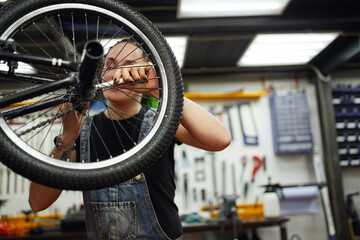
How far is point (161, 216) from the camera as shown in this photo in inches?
42.3

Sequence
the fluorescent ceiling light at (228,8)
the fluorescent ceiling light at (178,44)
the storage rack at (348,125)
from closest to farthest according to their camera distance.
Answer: the fluorescent ceiling light at (228,8)
the fluorescent ceiling light at (178,44)
the storage rack at (348,125)

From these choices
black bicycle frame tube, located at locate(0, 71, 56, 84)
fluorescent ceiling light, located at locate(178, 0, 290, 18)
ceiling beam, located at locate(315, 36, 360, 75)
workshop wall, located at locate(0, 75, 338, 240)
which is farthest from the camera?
workshop wall, located at locate(0, 75, 338, 240)

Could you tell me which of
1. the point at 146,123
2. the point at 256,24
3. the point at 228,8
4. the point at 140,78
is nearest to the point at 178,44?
the point at 228,8

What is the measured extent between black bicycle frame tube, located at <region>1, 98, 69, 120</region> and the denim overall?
10.8 inches

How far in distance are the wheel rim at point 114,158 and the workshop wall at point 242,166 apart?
2934mm

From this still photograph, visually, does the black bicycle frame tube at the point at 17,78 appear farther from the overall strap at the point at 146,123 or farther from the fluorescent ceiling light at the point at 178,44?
the fluorescent ceiling light at the point at 178,44

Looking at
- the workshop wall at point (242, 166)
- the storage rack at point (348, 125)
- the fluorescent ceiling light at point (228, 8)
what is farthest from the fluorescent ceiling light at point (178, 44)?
the storage rack at point (348, 125)

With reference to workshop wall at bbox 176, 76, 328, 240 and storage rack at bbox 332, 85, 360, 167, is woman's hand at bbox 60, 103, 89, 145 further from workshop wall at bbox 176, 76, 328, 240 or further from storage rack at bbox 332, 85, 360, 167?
storage rack at bbox 332, 85, 360, 167

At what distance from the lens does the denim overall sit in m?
1.06

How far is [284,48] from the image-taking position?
11.3 feet

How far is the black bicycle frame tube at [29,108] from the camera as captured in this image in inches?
31.8

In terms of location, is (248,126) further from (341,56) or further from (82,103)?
(82,103)

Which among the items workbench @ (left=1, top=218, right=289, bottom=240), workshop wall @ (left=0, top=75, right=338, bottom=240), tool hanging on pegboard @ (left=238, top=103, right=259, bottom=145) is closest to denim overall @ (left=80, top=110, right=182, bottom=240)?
workbench @ (left=1, top=218, right=289, bottom=240)

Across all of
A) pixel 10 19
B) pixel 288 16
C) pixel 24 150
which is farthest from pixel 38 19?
pixel 288 16
